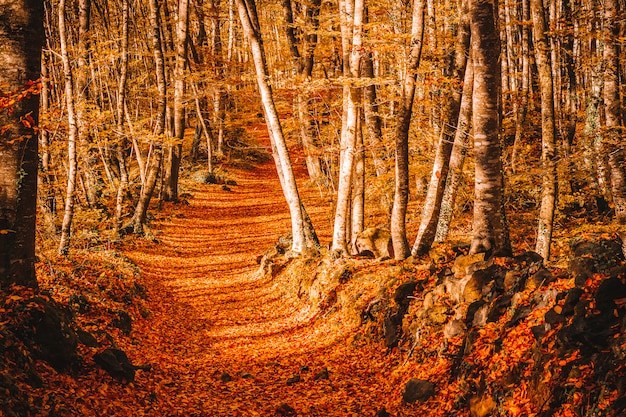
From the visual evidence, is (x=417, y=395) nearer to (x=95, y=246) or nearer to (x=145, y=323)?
(x=145, y=323)

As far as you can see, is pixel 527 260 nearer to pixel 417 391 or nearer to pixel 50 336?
pixel 417 391

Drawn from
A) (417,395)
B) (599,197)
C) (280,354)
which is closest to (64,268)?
(280,354)

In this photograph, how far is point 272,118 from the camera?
13.5 m

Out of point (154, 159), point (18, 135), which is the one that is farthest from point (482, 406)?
point (154, 159)

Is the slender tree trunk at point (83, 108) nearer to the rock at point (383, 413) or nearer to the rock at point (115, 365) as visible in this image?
the rock at point (115, 365)

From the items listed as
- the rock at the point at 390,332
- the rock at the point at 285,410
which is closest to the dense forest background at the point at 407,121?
the rock at the point at 390,332

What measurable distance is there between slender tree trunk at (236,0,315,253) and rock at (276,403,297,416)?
7223 millimetres

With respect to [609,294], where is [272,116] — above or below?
above

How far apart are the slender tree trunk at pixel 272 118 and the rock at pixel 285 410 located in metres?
7.22

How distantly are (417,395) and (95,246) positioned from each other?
37.0 ft

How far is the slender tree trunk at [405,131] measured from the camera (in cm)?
988

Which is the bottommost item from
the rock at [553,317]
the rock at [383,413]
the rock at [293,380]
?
the rock at [293,380]

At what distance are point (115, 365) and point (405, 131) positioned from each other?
683cm

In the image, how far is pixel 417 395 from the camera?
647 cm
